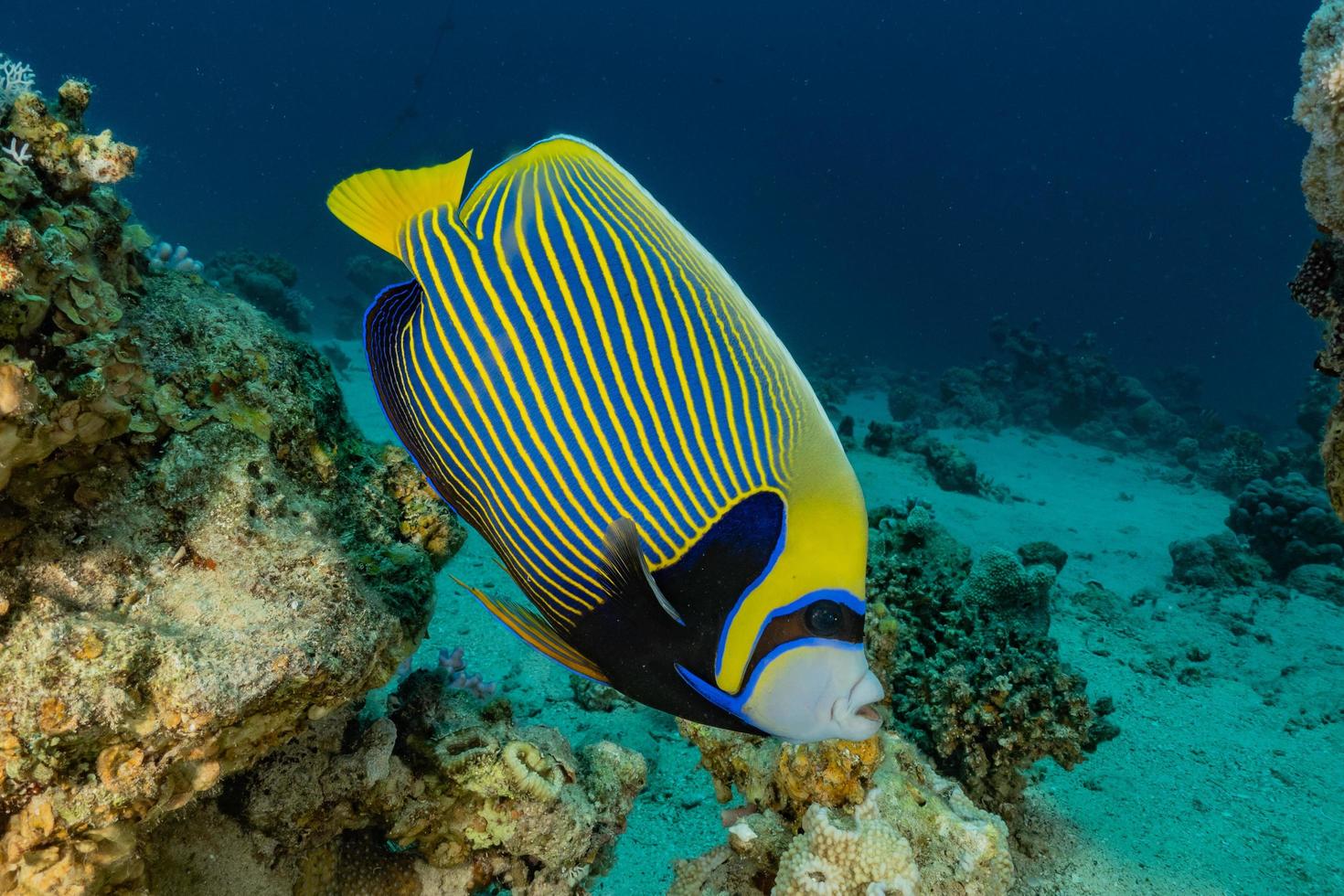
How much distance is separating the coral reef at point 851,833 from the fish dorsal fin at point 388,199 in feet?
6.42

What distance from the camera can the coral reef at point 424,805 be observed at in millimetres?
2084

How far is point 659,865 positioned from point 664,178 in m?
82.1

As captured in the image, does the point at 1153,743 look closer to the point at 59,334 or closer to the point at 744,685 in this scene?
the point at 744,685

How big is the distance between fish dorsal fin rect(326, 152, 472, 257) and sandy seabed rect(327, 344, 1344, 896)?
1927 mm

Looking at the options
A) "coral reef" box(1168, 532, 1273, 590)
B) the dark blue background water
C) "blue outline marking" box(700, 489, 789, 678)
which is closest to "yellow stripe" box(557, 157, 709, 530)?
"blue outline marking" box(700, 489, 789, 678)

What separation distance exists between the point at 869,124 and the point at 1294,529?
286 ft

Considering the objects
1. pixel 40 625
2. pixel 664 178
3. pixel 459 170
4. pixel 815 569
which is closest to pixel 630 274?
pixel 459 170

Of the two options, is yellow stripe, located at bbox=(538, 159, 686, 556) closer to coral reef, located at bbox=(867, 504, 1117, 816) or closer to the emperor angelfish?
the emperor angelfish

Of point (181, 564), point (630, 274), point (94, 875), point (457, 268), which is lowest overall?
point (94, 875)

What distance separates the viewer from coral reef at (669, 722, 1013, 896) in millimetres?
2125

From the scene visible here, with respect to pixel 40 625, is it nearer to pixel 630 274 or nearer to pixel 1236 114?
pixel 630 274

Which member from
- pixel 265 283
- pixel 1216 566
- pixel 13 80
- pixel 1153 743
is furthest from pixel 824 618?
pixel 265 283

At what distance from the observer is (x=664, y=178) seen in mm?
78688

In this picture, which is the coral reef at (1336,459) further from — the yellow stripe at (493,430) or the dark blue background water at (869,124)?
the dark blue background water at (869,124)
